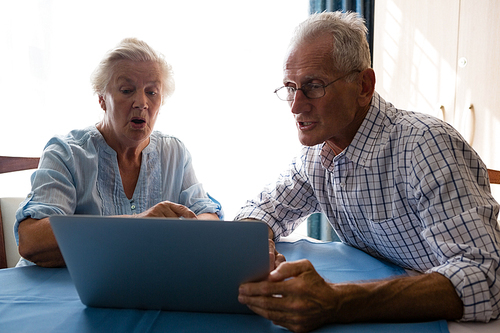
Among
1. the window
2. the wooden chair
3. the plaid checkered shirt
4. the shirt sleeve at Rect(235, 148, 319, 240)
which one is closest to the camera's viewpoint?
the plaid checkered shirt

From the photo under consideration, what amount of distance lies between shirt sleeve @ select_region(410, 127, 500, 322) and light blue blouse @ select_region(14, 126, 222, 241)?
85 centimetres

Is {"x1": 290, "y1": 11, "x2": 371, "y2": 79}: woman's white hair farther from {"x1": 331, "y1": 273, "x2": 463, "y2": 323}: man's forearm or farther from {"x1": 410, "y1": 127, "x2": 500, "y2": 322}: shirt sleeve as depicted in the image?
{"x1": 331, "y1": 273, "x2": 463, "y2": 323}: man's forearm

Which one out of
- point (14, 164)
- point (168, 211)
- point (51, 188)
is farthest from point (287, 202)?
point (14, 164)

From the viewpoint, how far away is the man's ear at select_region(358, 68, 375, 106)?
1271 millimetres

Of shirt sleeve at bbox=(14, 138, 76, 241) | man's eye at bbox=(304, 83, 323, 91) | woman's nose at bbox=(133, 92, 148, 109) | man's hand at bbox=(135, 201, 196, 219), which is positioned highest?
man's eye at bbox=(304, 83, 323, 91)

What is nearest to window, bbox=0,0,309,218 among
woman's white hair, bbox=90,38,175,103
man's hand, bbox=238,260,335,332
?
woman's white hair, bbox=90,38,175,103

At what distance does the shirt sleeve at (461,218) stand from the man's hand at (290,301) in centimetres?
29

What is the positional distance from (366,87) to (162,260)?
34.7 inches

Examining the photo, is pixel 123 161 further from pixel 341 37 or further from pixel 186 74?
pixel 186 74

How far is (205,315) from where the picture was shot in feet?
2.67

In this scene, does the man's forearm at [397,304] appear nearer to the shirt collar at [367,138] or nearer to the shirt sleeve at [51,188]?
the shirt collar at [367,138]

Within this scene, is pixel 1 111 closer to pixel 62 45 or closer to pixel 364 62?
pixel 62 45

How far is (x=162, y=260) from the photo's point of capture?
748 mm

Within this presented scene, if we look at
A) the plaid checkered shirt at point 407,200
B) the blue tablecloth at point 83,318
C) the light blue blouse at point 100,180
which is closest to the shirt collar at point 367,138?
the plaid checkered shirt at point 407,200
